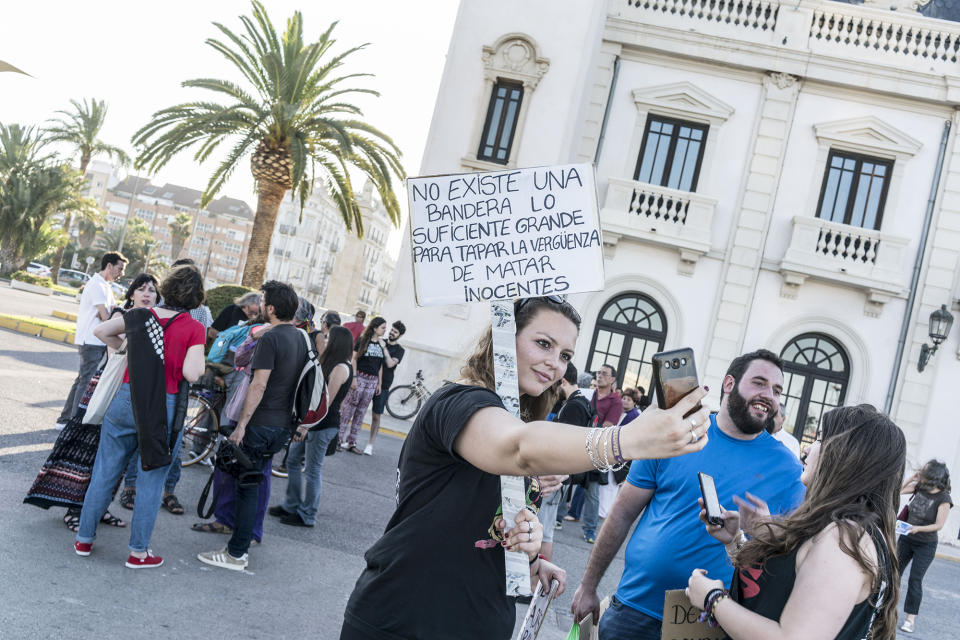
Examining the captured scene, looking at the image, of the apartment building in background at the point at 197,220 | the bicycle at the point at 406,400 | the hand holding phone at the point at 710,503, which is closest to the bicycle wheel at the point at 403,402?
the bicycle at the point at 406,400

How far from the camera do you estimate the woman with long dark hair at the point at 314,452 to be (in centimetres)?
705

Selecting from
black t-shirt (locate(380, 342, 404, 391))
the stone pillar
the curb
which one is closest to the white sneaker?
black t-shirt (locate(380, 342, 404, 391))

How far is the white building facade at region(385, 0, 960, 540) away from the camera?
16.5 metres

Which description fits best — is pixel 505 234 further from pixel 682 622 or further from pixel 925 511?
pixel 925 511

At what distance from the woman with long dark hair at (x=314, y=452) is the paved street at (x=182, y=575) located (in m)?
0.20

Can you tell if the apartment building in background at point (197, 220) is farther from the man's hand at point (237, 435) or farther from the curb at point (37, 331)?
the man's hand at point (237, 435)

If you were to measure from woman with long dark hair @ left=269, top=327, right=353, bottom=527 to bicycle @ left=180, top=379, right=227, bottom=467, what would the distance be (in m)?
1.50

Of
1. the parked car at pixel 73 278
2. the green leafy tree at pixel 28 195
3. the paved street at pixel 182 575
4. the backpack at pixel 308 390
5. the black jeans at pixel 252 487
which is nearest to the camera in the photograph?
the paved street at pixel 182 575

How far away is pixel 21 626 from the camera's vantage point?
13.1ft

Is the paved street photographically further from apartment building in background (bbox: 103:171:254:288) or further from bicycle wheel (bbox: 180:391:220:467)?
apartment building in background (bbox: 103:171:254:288)

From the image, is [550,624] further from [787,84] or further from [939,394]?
[787,84]

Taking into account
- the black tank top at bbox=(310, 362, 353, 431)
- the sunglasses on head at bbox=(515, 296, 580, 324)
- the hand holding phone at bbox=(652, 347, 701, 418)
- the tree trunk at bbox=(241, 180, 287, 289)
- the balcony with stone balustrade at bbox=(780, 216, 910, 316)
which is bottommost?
the black tank top at bbox=(310, 362, 353, 431)

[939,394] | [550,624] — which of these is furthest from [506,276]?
[939,394]

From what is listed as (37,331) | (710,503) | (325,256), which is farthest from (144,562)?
(325,256)
